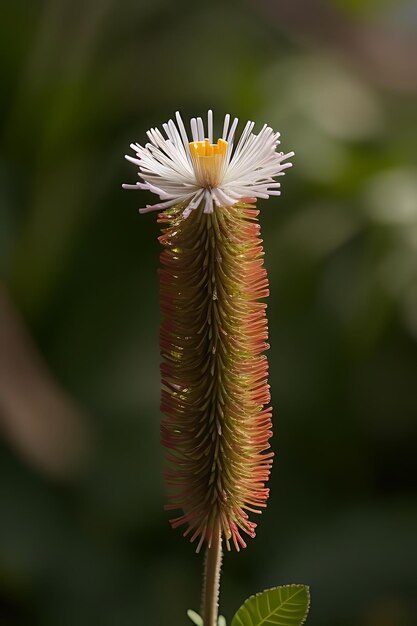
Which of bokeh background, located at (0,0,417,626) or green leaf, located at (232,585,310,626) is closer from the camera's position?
green leaf, located at (232,585,310,626)

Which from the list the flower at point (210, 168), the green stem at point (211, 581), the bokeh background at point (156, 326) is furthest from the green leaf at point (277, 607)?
the bokeh background at point (156, 326)

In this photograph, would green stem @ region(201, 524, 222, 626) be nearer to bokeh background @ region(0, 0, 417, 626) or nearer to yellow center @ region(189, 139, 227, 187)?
yellow center @ region(189, 139, 227, 187)

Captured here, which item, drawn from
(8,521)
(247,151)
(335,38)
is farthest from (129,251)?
(247,151)

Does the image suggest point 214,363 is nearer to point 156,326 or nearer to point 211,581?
point 211,581

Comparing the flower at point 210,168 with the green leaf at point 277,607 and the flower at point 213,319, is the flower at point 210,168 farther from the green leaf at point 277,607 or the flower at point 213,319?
the green leaf at point 277,607

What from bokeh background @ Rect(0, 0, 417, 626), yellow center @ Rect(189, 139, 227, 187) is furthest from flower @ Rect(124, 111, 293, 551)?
bokeh background @ Rect(0, 0, 417, 626)

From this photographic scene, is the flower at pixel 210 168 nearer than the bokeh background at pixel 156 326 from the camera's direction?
Yes

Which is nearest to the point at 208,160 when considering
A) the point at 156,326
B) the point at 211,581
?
the point at 211,581
